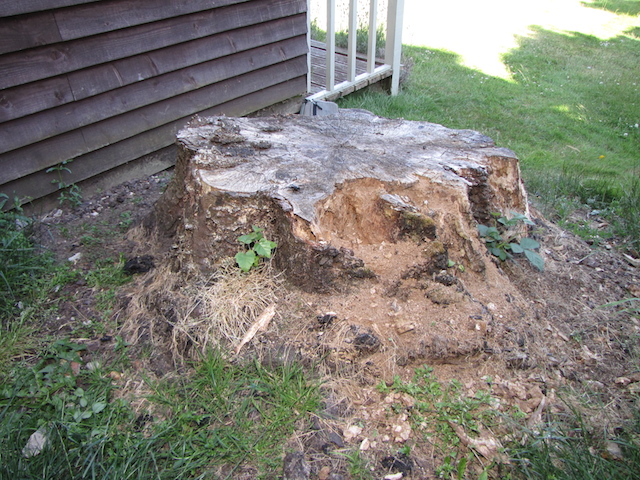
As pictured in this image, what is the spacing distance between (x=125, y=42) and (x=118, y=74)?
0.75ft

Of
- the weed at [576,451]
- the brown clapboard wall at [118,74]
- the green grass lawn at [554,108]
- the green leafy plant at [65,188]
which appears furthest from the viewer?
the green grass lawn at [554,108]

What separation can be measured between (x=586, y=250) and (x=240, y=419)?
2403mm

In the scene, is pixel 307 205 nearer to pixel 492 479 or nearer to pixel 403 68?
pixel 492 479

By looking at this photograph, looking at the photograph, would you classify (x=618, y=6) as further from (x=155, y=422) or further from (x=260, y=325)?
(x=155, y=422)

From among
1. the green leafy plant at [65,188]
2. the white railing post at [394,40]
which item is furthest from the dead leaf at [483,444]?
the white railing post at [394,40]

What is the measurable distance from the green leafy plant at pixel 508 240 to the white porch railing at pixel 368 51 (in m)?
3.10

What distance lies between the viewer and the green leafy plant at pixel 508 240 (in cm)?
263

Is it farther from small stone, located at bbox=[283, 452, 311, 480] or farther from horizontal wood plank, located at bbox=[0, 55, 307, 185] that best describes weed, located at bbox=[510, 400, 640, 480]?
horizontal wood plank, located at bbox=[0, 55, 307, 185]

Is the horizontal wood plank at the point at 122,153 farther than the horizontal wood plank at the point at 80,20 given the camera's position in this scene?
Yes

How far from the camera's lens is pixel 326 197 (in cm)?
231

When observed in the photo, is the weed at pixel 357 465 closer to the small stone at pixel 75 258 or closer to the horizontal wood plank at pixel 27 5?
the small stone at pixel 75 258

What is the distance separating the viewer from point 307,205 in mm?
2229

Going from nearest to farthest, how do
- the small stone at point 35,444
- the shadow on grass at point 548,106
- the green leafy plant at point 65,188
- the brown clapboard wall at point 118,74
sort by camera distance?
the small stone at point 35,444 < the brown clapboard wall at point 118,74 < the green leafy plant at point 65,188 < the shadow on grass at point 548,106

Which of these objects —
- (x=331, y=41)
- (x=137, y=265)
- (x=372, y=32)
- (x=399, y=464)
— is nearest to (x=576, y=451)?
(x=399, y=464)
